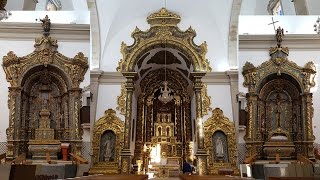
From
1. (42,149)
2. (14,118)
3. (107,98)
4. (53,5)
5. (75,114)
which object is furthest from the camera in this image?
(53,5)

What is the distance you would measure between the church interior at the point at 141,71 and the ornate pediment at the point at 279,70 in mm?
30

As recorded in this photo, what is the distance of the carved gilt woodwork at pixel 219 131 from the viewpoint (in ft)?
45.6

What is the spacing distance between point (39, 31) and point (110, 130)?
4349 mm

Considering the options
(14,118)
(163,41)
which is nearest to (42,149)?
(14,118)

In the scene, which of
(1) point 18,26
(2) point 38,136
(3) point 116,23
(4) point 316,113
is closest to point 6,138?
(2) point 38,136

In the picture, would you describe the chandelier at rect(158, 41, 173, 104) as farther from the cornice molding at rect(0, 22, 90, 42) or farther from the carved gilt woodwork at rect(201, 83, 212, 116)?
the cornice molding at rect(0, 22, 90, 42)

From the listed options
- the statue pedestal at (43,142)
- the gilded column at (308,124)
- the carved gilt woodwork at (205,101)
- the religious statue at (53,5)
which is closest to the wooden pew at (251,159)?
the gilded column at (308,124)

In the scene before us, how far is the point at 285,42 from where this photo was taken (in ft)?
39.0

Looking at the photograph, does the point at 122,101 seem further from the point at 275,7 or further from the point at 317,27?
the point at 275,7

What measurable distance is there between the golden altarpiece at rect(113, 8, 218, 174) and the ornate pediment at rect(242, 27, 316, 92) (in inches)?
117

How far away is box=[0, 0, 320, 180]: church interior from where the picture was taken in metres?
11.6

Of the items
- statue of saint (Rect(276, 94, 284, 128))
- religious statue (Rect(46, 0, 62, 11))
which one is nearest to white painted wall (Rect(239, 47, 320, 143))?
statue of saint (Rect(276, 94, 284, 128))

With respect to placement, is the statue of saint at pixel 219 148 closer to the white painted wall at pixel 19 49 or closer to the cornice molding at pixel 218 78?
the cornice molding at pixel 218 78

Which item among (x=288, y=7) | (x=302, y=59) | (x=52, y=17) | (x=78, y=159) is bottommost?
(x=78, y=159)
